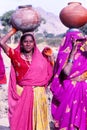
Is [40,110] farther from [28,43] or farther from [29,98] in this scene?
[28,43]

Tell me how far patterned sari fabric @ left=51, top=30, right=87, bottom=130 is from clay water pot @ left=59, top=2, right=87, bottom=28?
0.15m

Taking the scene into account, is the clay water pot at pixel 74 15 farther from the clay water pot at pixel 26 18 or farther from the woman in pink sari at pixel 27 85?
the woman in pink sari at pixel 27 85

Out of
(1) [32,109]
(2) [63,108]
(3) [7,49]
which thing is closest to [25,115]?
(1) [32,109]

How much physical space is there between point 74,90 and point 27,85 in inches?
27.9

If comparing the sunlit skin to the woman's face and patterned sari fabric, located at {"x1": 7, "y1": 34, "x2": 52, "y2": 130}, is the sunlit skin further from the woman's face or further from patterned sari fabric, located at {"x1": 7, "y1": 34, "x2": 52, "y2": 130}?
patterned sari fabric, located at {"x1": 7, "y1": 34, "x2": 52, "y2": 130}

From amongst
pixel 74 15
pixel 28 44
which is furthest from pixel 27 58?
pixel 74 15

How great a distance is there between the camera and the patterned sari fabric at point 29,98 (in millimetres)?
6961

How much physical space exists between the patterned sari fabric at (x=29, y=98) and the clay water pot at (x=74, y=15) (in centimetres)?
63

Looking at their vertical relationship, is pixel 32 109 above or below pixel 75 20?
below

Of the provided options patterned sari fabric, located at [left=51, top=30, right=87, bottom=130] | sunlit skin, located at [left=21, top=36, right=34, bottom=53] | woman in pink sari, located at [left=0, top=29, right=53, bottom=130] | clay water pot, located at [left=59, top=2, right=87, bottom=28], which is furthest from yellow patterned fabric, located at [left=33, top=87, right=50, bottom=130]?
clay water pot, located at [left=59, top=2, right=87, bottom=28]

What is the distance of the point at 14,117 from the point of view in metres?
7.01

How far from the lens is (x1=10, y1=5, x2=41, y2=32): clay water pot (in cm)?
684

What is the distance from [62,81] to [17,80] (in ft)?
2.22

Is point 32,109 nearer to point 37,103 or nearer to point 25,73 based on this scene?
point 37,103
